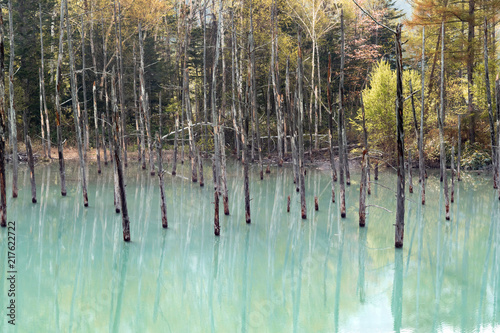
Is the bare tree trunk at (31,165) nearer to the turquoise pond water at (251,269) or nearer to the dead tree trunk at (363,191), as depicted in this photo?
the turquoise pond water at (251,269)

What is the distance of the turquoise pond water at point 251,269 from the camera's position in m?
7.52

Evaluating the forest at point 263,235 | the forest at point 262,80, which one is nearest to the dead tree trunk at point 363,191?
the forest at point 263,235

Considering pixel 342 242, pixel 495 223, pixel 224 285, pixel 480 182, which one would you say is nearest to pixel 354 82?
pixel 480 182

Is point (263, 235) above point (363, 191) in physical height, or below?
below

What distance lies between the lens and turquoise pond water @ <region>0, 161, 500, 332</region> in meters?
7.52

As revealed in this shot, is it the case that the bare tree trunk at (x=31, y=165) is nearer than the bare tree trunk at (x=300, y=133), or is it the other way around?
the bare tree trunk at (x=300, y=133)

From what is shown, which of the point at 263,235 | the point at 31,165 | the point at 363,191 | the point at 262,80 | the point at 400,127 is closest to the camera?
the point at 400,127

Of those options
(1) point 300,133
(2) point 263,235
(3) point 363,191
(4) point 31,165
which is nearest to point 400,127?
(3) point 363,191

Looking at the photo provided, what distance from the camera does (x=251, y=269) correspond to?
10.0 m

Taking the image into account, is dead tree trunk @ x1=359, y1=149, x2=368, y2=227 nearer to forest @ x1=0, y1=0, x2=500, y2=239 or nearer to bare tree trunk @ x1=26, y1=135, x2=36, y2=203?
forest @ x1=0, y1=0, x2=500, y2=239

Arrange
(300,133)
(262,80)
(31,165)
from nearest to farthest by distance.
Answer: (300,133), (31,165), (262,80)

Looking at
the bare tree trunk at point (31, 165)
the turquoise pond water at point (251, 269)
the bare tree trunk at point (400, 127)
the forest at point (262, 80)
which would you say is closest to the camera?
the turquoise pond water at point (251, 269)

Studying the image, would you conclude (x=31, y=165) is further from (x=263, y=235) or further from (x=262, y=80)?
(x=262, y=80)

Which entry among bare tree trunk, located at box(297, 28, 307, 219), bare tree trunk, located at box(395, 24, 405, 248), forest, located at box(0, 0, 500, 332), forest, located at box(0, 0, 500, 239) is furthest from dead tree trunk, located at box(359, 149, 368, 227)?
forest, located at box(0, 0, 500, 239)
